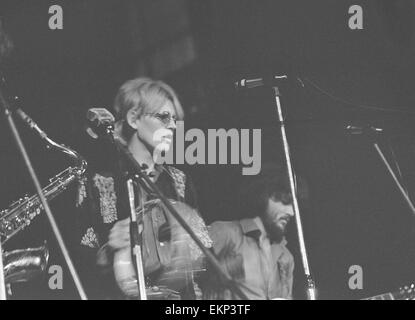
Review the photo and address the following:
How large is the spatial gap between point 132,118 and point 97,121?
0.55ft

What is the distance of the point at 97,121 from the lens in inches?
146

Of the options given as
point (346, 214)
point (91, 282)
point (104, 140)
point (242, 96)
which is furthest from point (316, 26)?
point (91, 282)

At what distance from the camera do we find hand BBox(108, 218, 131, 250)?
11.9 feet

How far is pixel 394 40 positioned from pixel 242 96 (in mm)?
795

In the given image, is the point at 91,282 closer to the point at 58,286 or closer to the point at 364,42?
the point at 58,286

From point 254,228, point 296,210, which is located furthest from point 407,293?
point 254,228

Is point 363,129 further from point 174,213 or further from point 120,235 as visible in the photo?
point 120,235

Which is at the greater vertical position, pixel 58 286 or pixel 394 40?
pixel 394 40

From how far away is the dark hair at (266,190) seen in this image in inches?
146

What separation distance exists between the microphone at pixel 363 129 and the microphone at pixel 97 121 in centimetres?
114

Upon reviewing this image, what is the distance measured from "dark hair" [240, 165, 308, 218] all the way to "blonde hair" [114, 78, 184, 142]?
471 millimetres
